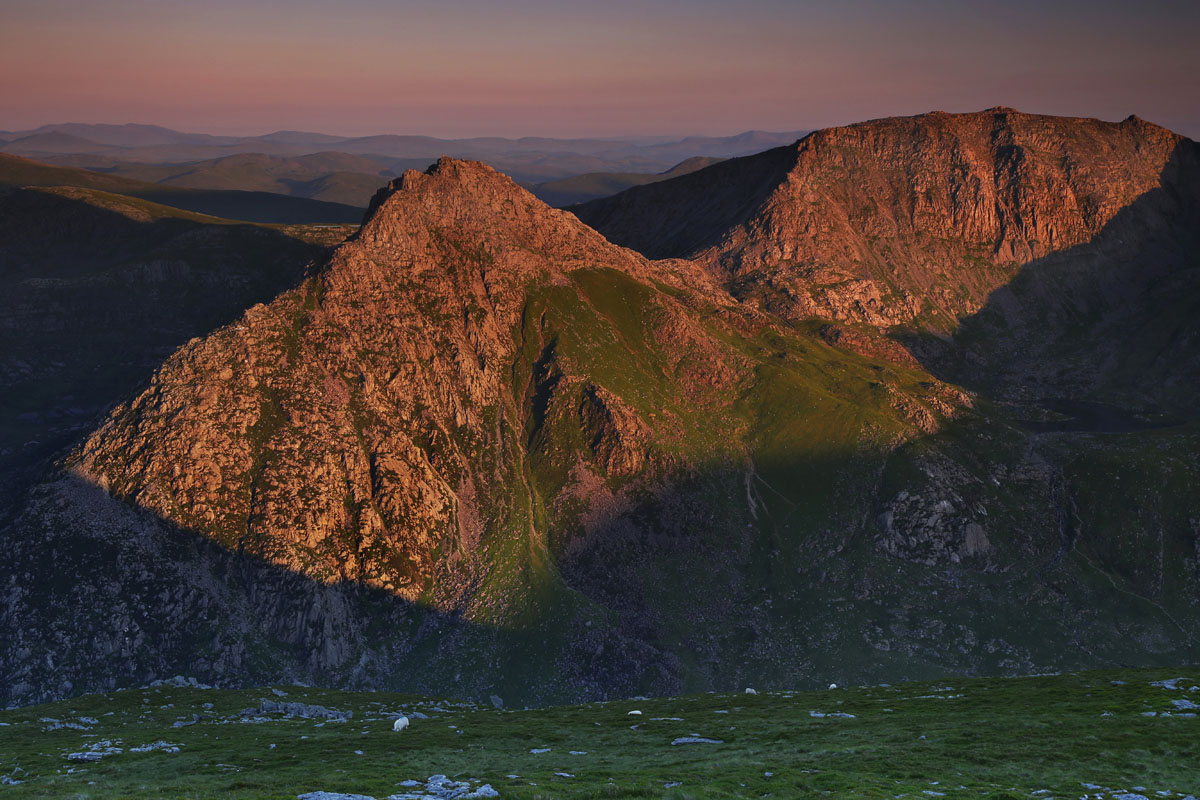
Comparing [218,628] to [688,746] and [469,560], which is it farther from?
[688,746]

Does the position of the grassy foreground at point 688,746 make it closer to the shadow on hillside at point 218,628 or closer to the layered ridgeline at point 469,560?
the shadow on hillside at point 218,628

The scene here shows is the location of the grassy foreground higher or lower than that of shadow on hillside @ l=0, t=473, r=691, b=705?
higher

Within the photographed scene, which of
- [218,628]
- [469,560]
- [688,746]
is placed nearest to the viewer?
[688,746]

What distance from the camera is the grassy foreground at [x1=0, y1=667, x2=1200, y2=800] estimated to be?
152 feet

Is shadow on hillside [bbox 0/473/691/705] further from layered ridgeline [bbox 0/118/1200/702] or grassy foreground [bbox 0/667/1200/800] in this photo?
grassy foreground [bbox 0/667/1200/800]

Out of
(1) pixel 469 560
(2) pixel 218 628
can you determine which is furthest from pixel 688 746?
(2) pixel 218 628

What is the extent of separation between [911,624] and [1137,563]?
6163 cm

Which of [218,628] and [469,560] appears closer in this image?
[218,628]

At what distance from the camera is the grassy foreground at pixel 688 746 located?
46250 mm

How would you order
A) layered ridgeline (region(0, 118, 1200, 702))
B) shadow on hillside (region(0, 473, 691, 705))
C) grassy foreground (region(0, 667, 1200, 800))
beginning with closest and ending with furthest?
grassy foreground (region(0, 667, 1200, 800)) < shadow on hillside (region(0, 473, 691, 705)) < layered ridgeline (region(0, 118, 1200, 702))

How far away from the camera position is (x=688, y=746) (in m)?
64.9

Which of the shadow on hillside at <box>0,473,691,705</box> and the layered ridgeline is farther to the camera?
the layered ridgeline

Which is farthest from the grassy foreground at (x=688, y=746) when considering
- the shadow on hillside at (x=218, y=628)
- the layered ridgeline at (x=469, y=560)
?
the layered ridgeline at (x=469, y=560)

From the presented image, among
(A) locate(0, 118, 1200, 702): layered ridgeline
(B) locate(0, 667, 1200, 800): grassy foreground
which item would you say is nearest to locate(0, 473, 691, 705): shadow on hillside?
(A) locate(0, 118, 1200, 702): layered ridgeline
